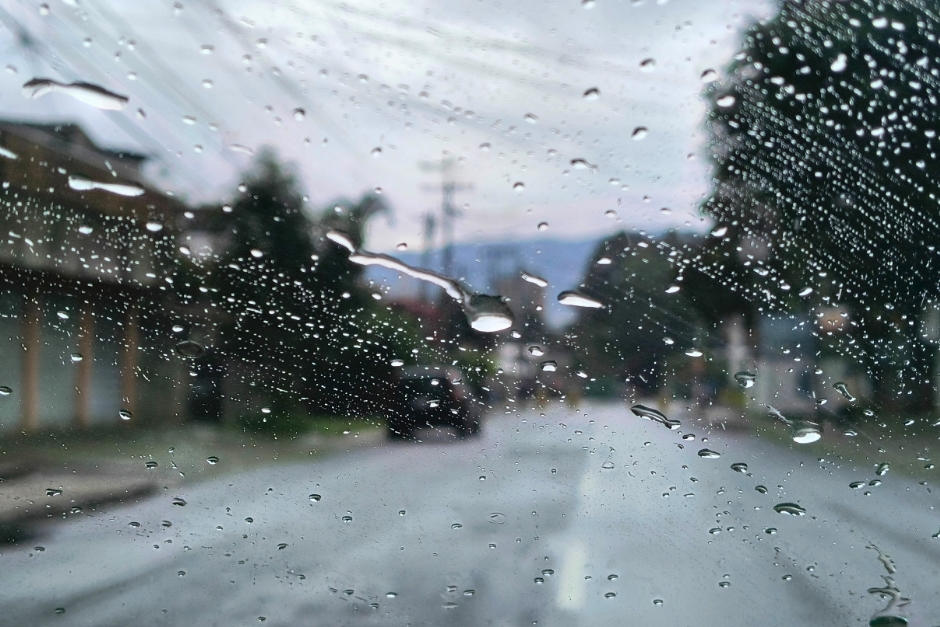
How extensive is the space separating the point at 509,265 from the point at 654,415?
31.5 inches

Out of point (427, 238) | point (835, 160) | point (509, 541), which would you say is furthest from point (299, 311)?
→ point (835, 160)

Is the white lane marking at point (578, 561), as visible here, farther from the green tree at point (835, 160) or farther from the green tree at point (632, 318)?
the green tree at point (835, 160)

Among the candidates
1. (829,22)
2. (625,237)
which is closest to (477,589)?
(625,237)

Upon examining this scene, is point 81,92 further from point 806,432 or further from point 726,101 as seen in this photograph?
point 806,432

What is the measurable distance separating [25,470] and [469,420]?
5.76 feet

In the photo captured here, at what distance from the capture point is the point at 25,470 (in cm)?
329

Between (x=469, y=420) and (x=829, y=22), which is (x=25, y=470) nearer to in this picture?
(x=469, y=420)

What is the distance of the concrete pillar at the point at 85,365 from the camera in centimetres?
320

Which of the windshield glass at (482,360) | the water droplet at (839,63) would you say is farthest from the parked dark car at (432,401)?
the water droplet at (839,63)

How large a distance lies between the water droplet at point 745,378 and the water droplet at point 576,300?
0.62 meters

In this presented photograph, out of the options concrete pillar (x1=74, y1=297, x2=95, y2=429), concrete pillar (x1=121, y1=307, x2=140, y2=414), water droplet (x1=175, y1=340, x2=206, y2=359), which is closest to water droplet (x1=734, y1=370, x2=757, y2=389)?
water droplet (x1=175, y1=340, x2=206, y2=359)

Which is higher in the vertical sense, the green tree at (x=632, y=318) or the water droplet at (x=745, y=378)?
the green tree at (x=632, y=318)

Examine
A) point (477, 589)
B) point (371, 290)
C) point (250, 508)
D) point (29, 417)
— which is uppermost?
point (371, 290)

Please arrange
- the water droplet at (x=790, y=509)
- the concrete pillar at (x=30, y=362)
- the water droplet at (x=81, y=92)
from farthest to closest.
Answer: the concrete pillar at (x=30, y=362)
the water droplet at (x=790, y=509)
the water droplet at (x=81, y=92)
